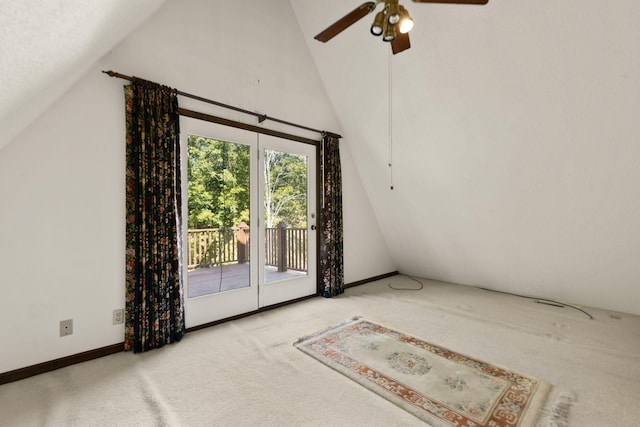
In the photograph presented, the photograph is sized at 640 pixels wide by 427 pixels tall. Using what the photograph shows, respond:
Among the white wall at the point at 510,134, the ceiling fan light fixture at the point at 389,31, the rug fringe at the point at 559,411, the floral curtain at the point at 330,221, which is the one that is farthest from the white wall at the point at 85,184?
the rug fringe at the point at 559,411

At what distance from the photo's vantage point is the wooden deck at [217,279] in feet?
9.88

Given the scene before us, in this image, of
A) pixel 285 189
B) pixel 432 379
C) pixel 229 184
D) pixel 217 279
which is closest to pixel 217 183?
pixel 229 184

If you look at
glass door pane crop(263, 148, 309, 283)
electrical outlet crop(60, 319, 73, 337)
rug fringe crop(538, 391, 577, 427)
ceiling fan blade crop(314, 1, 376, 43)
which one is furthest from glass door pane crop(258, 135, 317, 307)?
rug fringe crop(538, 391, 577, 427)

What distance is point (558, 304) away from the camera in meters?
3.86

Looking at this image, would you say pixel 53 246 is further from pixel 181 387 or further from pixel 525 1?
pixel 525 1

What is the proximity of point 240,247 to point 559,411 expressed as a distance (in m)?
2.91

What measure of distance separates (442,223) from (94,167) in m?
4.05

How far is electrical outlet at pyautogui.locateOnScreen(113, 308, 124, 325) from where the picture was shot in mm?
2510

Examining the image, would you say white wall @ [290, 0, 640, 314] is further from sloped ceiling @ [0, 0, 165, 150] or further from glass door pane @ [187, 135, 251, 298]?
sloped ceiling @ [0, 0, 165, 150]

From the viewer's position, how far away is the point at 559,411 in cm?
181

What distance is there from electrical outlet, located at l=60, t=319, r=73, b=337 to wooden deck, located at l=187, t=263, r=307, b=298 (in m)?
0.90

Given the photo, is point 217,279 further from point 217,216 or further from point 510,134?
point 510,134

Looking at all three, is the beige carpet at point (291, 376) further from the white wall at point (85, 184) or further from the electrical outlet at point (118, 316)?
the white wall at point (85, 184)

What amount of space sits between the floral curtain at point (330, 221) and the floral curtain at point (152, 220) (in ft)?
6.27
